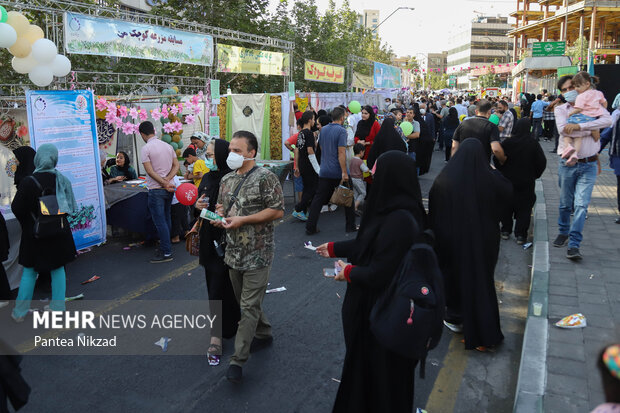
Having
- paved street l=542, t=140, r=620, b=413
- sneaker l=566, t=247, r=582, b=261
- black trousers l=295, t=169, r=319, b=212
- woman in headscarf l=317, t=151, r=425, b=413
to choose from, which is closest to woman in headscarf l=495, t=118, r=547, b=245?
paved street l=542, t=140, r=620, b=413

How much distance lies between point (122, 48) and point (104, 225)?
3.46 m

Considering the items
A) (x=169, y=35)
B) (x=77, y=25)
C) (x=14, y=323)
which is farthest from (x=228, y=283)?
(x=169, y=35)

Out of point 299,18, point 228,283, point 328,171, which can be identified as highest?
point 299,18

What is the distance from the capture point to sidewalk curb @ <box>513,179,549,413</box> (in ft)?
10.6

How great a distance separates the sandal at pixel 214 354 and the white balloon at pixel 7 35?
524cm

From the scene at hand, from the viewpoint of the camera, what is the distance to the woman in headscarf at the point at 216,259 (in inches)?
165

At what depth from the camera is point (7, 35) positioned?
253 inches

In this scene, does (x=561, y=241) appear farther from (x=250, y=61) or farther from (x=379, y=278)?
(x=250, y=61)

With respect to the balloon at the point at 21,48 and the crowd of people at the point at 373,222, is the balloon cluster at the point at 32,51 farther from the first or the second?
the crowd of people at the point at 373,222

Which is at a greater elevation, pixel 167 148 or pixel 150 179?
pixel 167 148

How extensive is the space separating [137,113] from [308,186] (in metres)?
3.44

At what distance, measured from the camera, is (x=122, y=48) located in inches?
347

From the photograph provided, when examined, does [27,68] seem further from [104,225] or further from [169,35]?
[169,35]

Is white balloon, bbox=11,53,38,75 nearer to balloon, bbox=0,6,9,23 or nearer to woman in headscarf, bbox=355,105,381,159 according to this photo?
balloon, bbox=0,6,9,23
